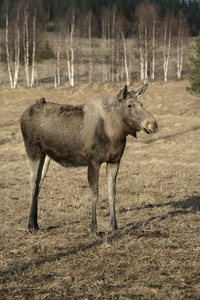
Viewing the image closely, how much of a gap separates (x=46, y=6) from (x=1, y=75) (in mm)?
45130

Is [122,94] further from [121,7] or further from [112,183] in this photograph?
[121,7]

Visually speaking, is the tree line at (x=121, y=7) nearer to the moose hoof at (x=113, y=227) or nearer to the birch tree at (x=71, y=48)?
the birch tree at (x=71, y=48)

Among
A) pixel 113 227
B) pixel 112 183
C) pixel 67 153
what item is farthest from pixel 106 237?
pixel 67 153

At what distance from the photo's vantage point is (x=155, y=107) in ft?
91.9

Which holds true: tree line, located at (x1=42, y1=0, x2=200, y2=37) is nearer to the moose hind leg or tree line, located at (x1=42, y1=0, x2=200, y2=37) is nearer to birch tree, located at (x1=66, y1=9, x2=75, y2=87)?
birch tree, located at (x1=66, y1=9, x2=75, y2=87)

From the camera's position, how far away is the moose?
216 inches

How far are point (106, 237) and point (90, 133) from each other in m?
1.77

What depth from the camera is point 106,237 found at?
531cm

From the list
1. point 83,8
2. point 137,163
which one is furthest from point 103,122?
point 83,8

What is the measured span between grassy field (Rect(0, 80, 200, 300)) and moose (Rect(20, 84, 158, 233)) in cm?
58

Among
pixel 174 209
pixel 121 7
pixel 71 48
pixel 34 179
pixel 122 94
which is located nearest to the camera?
pixel 122 94

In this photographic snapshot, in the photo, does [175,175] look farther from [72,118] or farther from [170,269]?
[170,269]

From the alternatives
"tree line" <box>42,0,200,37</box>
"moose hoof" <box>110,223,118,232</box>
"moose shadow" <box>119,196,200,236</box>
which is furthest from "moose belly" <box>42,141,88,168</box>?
"tree line" <box>42,0,200,37</box>

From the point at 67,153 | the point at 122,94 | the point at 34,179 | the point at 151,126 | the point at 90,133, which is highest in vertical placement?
the point at 122,94
